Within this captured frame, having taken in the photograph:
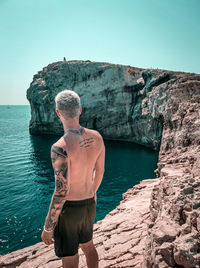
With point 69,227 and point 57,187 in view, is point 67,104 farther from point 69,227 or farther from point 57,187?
point 69,227

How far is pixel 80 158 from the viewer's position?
3.08 meters

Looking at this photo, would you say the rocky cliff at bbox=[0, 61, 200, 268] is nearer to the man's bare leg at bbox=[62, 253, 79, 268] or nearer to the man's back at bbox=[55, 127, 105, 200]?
the man's bare leg at bbox=[62, 253, 79, 268]

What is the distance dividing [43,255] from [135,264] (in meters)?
3.93

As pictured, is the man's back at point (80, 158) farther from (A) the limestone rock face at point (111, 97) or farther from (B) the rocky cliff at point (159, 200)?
(A) the limestone rock face at point (111, 97)

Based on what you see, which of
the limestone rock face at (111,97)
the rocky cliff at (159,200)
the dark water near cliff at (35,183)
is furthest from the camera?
the limestone rock face at (111,97)

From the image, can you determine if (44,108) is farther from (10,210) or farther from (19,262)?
(19,262)

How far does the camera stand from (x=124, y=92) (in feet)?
130

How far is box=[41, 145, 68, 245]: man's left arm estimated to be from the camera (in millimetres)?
2895

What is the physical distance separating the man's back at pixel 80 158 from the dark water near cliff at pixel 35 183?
11.1 metres

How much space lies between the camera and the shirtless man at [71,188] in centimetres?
295

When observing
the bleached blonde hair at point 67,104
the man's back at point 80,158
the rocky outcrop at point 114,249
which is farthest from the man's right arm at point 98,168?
the rocky outcrop at point 114,249

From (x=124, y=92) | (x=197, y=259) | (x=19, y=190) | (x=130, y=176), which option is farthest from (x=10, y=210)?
(x=124, y=92)

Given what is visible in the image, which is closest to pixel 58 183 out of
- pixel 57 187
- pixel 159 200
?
pixel 57 187

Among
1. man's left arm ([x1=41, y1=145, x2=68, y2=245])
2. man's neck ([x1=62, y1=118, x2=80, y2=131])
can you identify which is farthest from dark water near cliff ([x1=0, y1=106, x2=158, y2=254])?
man's neck ([x1=62, y1=118, x2=80, y2=131])
